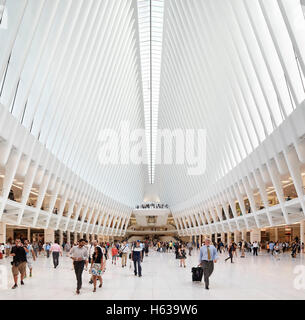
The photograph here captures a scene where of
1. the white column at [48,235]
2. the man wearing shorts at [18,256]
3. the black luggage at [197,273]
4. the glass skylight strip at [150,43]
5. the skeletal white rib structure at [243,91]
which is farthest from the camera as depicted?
the white column at [48,235]

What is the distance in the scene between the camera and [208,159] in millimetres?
34531

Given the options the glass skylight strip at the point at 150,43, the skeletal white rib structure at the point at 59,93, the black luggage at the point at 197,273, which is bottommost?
the black luggage at the point at 197,273

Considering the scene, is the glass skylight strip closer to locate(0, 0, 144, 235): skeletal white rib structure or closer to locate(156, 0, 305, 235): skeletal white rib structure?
locate(156, 0, 305, 235): skeletal white rib structure

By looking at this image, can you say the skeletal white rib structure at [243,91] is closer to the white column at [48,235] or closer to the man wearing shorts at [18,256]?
the man wearing shorts at [18,256]

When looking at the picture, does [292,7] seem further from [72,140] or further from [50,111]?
[72,140]

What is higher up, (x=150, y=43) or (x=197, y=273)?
(x=150, y=43)

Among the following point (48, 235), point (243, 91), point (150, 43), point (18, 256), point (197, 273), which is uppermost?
point (150, 43)

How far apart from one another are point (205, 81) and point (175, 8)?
17.5ft

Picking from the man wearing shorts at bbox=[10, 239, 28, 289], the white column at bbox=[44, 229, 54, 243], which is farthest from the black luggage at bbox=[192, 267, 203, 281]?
the white column at bbox=[44, 229, 54, 243]

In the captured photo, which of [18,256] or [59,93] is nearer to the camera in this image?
[18,256]

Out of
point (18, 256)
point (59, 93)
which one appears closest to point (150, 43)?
point (59, 93)

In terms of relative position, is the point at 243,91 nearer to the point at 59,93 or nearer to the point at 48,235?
the point at 59,93

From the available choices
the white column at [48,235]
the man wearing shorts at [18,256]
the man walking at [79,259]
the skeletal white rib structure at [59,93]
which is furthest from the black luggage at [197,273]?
the white column at [48,235]
